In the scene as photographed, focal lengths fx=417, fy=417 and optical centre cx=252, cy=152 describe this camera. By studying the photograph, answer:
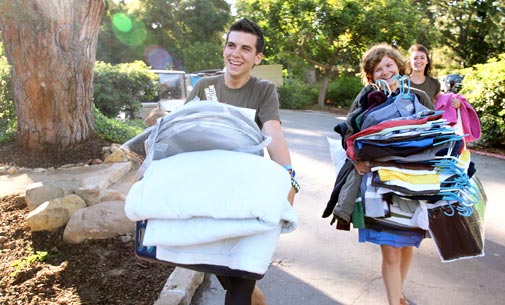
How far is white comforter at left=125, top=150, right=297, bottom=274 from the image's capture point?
146cm

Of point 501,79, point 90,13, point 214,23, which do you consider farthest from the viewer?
point 214,23

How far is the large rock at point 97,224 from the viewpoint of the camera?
370 cm

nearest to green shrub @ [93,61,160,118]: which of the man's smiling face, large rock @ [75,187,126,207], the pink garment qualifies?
large rock @ [75,187,126,207]

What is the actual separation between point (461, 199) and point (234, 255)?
5.12 ft

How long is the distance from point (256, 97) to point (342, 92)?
2207 centimetres

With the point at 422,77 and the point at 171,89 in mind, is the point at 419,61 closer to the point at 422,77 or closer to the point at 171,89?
the point at 422,77

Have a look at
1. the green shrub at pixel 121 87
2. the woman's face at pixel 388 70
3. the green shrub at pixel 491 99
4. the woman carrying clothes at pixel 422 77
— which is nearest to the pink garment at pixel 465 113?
the woman carrying clothes at pixel 422 77

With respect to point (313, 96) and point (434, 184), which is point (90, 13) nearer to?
point (434, 184)

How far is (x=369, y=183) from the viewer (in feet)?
8.04

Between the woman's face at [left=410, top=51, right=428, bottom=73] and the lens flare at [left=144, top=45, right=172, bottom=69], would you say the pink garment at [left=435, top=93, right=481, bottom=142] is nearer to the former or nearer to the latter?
the woman's face at [left=410, top=51, right=428, bottom=73]

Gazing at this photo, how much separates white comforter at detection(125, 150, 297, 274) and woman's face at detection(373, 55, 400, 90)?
1543mm

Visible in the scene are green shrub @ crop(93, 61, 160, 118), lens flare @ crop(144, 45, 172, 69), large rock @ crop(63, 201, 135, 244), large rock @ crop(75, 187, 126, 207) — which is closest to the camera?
large rock @ crop(63, 201, 135, 244)

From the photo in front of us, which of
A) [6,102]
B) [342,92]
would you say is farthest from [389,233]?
[342,92]

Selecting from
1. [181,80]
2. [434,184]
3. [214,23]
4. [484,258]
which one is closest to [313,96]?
[181,80]
